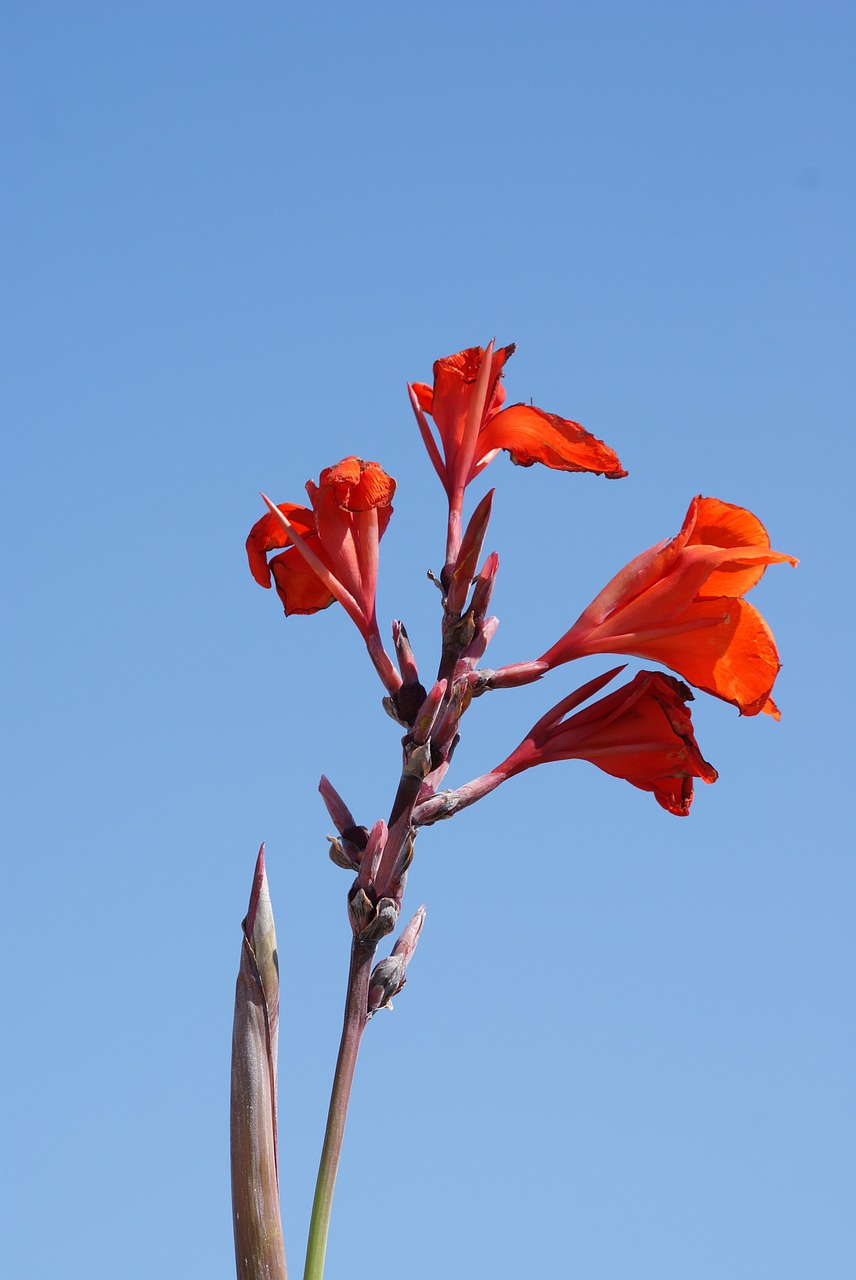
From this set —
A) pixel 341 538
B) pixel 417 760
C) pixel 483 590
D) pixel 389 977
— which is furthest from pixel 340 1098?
pixel 341 538

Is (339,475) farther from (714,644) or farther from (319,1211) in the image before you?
(319,1211)

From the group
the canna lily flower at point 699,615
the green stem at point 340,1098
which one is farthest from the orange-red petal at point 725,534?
the green stem at point 340,1098

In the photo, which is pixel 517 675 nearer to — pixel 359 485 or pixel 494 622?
pixel 494 622

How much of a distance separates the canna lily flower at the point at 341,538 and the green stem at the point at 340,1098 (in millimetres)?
435

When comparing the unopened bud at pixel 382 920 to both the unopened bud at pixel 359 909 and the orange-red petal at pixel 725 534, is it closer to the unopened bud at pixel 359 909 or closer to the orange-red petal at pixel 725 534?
the unopened bud at pixel 359 909

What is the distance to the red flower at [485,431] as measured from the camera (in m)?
2.17

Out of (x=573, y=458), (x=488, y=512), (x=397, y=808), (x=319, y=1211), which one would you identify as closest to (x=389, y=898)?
(x=397, y=808)

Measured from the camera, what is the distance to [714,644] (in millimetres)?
2076

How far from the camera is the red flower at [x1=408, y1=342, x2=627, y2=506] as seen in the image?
85.5 inches

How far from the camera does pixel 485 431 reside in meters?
2.23

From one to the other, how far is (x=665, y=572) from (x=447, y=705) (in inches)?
17.3

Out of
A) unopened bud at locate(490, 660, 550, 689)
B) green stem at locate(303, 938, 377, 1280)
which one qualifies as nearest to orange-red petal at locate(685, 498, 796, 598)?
unopened bud at locate(490, 660, 550, 689)

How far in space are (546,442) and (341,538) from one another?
39 cm

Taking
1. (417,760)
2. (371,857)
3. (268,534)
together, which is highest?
(268,534)
